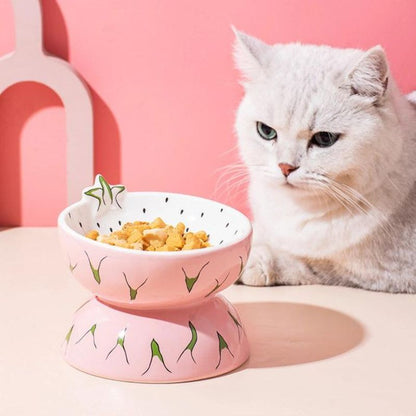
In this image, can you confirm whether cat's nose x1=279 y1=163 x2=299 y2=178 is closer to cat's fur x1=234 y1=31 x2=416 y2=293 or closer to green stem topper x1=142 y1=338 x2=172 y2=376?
cat's fur x1=234 y1=31 x2=416 y2=293

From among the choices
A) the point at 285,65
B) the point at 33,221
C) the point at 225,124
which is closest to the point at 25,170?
the point at 33,221

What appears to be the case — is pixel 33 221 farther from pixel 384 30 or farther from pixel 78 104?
pixel 384 30

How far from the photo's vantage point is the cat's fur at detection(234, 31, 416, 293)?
4.34 ft

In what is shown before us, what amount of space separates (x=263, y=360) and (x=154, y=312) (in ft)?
0.63

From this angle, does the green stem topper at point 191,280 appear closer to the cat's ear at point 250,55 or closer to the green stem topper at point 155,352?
the green stem topper at point 155,352

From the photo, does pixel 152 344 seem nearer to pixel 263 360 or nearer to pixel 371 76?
pixel 263 360

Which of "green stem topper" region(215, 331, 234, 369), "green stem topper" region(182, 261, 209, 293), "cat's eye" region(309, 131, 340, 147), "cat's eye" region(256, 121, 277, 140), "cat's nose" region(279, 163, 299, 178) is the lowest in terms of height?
"green stem topper" region(215, 331, 234, 369)

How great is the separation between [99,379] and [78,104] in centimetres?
74

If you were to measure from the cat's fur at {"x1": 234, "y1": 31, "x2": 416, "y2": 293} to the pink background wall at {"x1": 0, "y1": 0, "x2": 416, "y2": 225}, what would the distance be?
215mm

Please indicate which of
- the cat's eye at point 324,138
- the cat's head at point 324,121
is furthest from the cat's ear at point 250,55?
the cat's eye at point 324,138

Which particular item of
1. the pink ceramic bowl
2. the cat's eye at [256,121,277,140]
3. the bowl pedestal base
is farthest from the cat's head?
the bowl pedestal base

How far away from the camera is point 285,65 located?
1.40m

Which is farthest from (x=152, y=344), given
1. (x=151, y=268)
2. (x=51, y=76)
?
(x=51, y=76)

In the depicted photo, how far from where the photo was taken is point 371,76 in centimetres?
130
